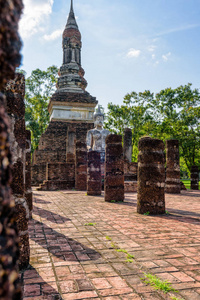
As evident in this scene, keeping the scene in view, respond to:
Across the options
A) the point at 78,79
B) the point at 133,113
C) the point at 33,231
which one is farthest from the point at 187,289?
the point at 133,113

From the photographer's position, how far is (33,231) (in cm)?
430

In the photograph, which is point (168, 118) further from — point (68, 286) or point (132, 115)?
point (68, 286)

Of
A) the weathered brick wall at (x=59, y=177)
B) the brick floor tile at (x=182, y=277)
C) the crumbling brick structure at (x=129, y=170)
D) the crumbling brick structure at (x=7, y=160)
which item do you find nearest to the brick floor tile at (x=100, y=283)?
the brick floor tile at (x=182, y=277)

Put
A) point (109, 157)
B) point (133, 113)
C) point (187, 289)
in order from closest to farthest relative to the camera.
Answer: point (187, 289) < point (109, 157) < point (133, 113)

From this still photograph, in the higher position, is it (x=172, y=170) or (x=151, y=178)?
(x=172, y=170)

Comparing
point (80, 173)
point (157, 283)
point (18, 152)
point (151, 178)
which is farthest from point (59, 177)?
point (157, 283)

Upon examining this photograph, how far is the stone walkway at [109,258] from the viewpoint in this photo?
2.27 meters

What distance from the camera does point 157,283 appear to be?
2393mm

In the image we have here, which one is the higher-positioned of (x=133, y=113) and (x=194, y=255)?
(x=133, y=113)

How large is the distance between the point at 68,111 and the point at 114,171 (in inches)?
574

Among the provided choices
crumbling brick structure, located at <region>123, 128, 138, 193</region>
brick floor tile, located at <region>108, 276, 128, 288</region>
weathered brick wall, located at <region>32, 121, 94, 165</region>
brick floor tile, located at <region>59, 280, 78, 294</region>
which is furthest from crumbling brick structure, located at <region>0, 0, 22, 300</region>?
weathered brick wall, located at <region>32, 121, 94, 165</region>

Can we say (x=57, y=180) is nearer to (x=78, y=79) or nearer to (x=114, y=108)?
(x=78, y=79)

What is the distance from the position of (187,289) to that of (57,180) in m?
11.8

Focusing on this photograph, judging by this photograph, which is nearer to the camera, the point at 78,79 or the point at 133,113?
the point at 78,79
